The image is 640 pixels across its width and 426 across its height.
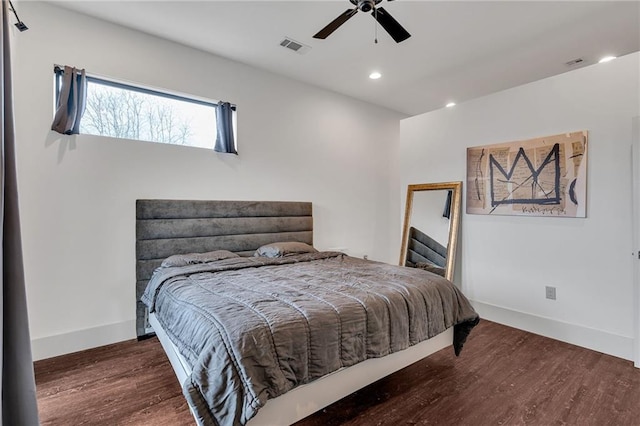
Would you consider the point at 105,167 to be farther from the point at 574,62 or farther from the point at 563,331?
the point at 574,62

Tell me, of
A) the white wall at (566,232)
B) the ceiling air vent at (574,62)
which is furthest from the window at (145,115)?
the ceiling air vent at (574,62)

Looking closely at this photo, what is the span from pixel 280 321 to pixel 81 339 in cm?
239

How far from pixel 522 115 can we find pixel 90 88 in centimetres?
455

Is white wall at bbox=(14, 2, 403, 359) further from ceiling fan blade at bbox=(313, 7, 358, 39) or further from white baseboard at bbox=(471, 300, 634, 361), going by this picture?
white baseboard at bbox=(471, 300, 634, 361)

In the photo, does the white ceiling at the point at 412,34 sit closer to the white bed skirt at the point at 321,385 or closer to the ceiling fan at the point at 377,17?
the ceiling fan at the point at 377,17

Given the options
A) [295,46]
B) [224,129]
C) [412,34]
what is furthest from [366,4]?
[224,129]

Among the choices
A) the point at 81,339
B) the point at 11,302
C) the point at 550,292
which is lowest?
the point at 81,339

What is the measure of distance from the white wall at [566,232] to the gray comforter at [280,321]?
1398mm

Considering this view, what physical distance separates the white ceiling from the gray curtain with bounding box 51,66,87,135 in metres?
0.62

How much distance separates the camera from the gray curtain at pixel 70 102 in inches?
109

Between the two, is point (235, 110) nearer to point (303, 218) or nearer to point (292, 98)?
point (292, 98)

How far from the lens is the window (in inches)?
121

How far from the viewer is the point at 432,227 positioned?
4410 millimetres

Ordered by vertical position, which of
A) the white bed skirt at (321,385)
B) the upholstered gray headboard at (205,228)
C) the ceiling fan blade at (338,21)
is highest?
the ceiling fan blade at (338,21)
